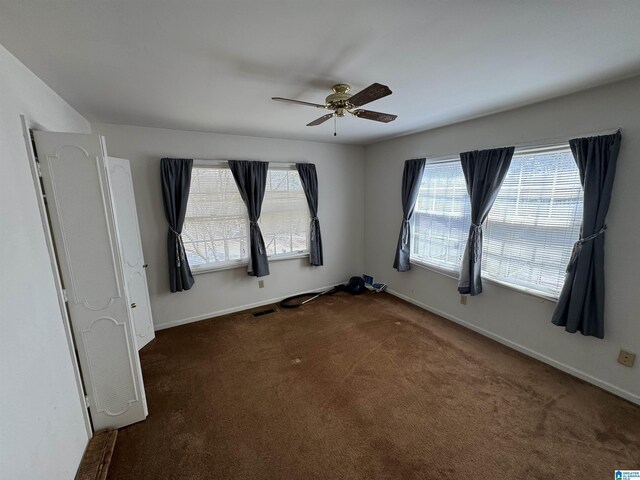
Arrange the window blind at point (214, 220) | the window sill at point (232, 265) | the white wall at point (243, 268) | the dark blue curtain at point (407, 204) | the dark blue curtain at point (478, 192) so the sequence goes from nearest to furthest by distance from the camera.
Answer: the dark blue curtain at point (478, 192)
the white wall at point (243, 268)
the window blind at point (214, 220)
the window sill at point (232, 265)
the dark blue curtain at point (407, 204)

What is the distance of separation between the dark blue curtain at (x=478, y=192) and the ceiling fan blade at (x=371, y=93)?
1.83 m

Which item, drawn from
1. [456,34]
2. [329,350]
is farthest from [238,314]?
[456,34]

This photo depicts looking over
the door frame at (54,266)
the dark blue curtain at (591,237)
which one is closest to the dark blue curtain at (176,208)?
the door frame at (54,266)

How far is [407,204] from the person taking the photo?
3.69 metres

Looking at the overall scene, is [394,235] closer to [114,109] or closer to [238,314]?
[238,314]

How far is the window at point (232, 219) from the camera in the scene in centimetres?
329

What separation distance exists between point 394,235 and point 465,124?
1.76 m

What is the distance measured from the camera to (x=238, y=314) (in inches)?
143

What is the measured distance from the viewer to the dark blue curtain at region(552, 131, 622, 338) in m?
1.99

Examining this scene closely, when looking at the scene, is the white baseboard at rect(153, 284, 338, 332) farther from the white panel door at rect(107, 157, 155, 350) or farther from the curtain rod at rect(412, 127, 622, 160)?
the curtain rod at rect(412, 127, 622, 160)

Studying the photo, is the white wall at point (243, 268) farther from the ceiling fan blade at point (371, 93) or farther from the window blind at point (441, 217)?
the ceiling fan blade at point (371, 93)

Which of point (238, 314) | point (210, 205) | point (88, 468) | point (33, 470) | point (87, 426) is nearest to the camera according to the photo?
point (33, 470)

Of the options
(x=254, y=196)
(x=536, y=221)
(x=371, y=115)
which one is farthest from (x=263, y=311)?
(x=536, y=221)

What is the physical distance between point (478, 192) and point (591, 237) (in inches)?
39.1
